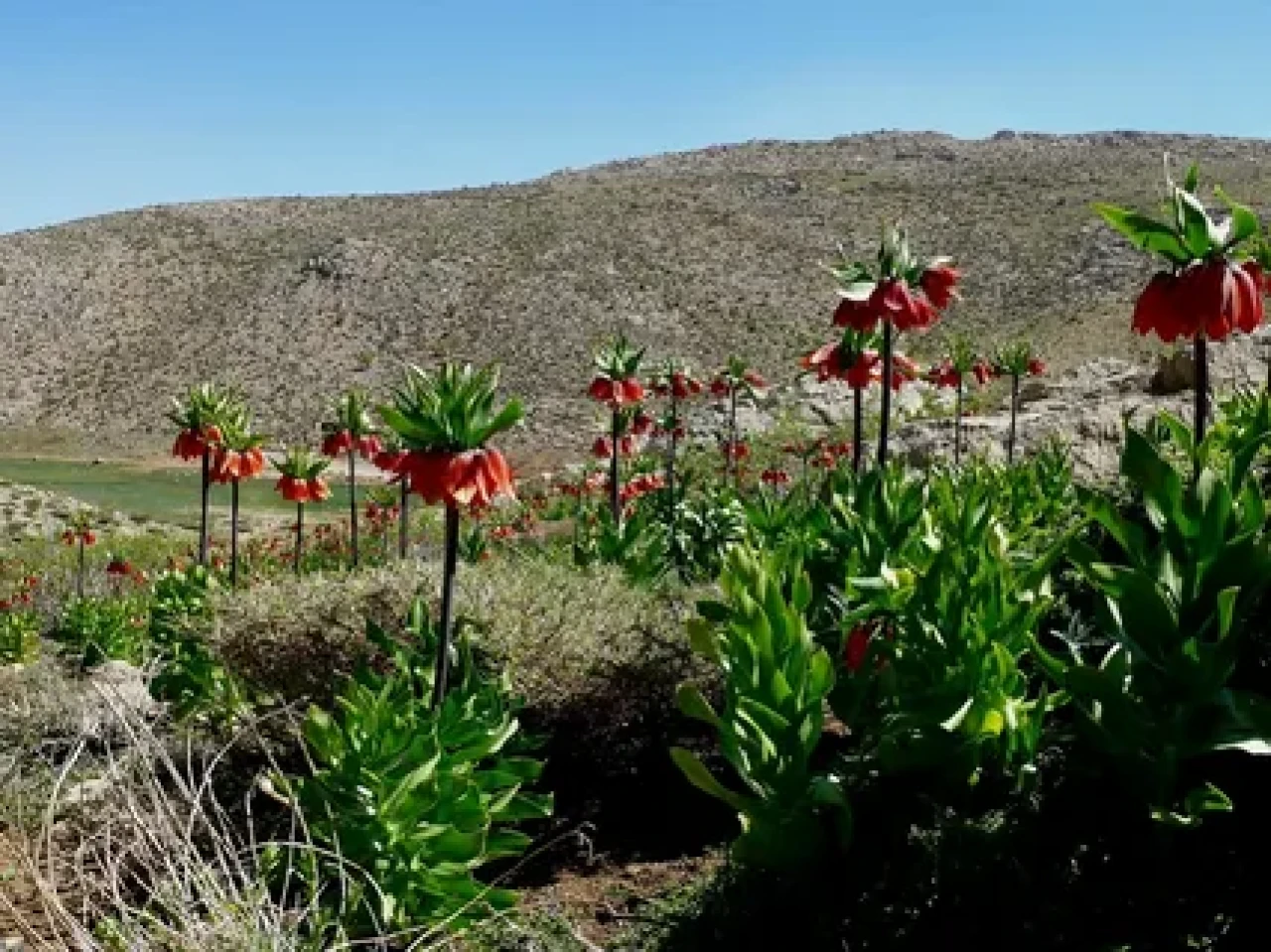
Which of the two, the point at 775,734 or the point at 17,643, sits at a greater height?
the point at 775,734

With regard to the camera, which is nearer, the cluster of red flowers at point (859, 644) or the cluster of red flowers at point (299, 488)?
the cluster of red flowers at point (859, 644)

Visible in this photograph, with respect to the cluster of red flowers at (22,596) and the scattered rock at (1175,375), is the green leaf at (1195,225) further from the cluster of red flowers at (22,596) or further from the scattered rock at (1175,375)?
the scattered rock at (1175,375)

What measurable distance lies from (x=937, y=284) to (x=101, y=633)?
26.0 feet

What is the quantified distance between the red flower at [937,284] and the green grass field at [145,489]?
2149 cm

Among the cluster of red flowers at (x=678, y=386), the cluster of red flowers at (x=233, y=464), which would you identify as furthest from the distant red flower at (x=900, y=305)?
the cluster of red flowers at (x=678, y=386)

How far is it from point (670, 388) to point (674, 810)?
6198 mm

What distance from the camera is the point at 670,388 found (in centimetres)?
1205

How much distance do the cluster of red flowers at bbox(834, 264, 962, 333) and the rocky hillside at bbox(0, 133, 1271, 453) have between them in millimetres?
31586

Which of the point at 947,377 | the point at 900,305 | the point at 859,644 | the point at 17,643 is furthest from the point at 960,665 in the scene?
the point at 947,377

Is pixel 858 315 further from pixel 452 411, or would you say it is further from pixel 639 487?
pixel 639 487

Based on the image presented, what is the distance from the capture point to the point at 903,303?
7031mm

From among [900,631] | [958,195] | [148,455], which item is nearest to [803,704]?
[900,631]

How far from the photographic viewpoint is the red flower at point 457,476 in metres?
4.69

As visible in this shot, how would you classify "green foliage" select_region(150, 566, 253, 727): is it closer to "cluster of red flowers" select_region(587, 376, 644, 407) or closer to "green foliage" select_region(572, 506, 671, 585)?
"green foliage" select_region(572, 506, 671, 585)
